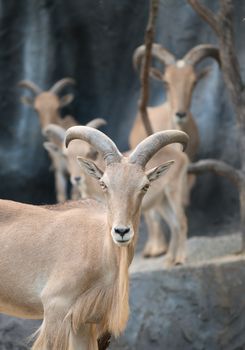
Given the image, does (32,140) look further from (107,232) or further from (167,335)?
(107,232)

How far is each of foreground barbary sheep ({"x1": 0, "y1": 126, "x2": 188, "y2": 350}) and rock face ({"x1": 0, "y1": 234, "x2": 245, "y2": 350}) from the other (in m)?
2.44

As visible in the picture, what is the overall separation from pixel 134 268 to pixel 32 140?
515 centimetres

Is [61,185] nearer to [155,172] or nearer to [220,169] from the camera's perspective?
[220,169]

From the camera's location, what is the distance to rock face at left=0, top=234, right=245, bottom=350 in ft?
37.0

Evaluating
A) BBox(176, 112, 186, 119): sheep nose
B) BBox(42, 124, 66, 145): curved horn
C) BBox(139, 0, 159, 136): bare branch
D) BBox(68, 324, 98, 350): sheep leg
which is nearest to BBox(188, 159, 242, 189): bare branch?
BBox(139, 0, 159, 136): bare branch

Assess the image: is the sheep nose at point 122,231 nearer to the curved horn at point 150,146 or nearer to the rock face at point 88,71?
the curved horn at point 150,146

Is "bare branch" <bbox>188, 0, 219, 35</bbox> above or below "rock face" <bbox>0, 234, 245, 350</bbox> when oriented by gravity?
above

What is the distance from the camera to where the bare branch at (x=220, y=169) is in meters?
12.4

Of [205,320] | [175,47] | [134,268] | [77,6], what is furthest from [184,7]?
[205,320]

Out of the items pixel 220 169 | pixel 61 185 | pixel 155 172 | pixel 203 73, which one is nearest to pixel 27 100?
pixel 61 185

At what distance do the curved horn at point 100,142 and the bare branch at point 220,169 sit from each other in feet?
12.9

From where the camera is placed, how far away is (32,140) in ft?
56.0

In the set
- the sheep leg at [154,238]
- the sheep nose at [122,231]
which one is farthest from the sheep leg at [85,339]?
the sheep leg at [154,238]

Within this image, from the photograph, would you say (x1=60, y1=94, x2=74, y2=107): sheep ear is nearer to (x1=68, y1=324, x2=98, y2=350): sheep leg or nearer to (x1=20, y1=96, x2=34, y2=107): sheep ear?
(x1=20, y1=96, x2=34, y2=107): sheep ear
